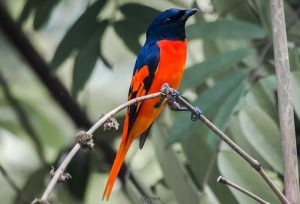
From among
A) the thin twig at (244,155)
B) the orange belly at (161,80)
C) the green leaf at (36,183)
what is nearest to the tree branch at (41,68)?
the green leaf at (36,183)

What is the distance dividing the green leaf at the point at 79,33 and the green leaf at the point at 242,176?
102cm

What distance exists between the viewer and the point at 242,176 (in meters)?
2.65

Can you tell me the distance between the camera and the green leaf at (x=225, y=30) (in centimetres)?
308

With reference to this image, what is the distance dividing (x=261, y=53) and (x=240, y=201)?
0.91m

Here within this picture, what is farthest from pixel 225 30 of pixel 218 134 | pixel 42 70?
pixel 42 70

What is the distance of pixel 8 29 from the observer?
164 inches

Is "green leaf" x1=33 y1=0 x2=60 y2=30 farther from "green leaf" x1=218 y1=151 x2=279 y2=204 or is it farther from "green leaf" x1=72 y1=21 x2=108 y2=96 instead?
"green leaf" x1=218 y1=151 x2=279 y2=204

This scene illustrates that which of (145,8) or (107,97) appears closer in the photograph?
(145,8)

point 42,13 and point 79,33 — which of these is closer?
point 79,33

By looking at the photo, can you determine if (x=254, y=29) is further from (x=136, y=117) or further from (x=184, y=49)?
(x=136, y=117)

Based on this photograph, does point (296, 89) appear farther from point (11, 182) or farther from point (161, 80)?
point (11, 182)

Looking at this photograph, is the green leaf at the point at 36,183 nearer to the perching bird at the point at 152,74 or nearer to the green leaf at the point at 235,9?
the perching bird at the point at 152,74

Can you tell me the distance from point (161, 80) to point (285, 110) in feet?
3.77

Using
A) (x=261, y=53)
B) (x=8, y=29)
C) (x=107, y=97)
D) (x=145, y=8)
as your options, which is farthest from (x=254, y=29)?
(x=107, y=97)
